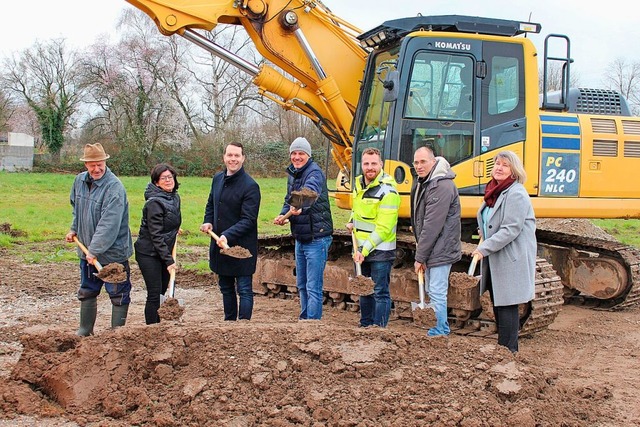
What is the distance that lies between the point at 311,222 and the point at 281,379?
2336 millimetres

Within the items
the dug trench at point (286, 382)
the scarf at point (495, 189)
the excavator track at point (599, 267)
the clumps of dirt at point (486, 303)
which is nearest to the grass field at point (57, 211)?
the dug trench at point (286, 382)

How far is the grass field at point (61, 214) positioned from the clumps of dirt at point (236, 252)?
5921 millimetres

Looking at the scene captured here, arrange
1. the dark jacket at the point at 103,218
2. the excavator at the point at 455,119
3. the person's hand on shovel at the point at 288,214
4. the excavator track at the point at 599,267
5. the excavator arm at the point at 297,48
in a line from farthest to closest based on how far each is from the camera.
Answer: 1. the excavator track at the point at 599,267
2. the excavator arm at the point at 297,48
3. the excavator at the point at 455,119
4. the person's hand on shovel at the point at 288,214
5. the dark jacket at the point at 103,218

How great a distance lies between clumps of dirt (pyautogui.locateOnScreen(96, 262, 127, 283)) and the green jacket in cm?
203

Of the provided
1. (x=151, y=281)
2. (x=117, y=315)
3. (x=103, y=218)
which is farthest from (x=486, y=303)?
(x=103, y=218)

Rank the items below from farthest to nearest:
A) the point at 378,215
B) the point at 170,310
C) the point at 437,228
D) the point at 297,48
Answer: the point at 297,48 → the point at 378,215 → the point at 437,228 → the point at 170,310

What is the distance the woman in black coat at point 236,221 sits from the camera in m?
6.39

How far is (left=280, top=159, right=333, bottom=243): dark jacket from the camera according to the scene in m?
6.71

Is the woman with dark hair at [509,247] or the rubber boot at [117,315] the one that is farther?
the rubber boot at [117,315]

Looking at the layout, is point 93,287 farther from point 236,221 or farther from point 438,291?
point 438,291

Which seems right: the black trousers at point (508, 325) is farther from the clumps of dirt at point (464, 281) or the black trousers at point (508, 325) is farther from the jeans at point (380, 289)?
the jeans at point (380, 289)

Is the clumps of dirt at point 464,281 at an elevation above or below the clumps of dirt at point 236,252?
below

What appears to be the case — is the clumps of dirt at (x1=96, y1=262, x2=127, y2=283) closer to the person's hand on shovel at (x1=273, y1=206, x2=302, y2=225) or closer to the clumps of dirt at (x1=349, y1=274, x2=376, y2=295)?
the person's hand on shovel at (x1=273, y1=206, x2=302, y2=225)

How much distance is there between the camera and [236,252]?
6.25 m
